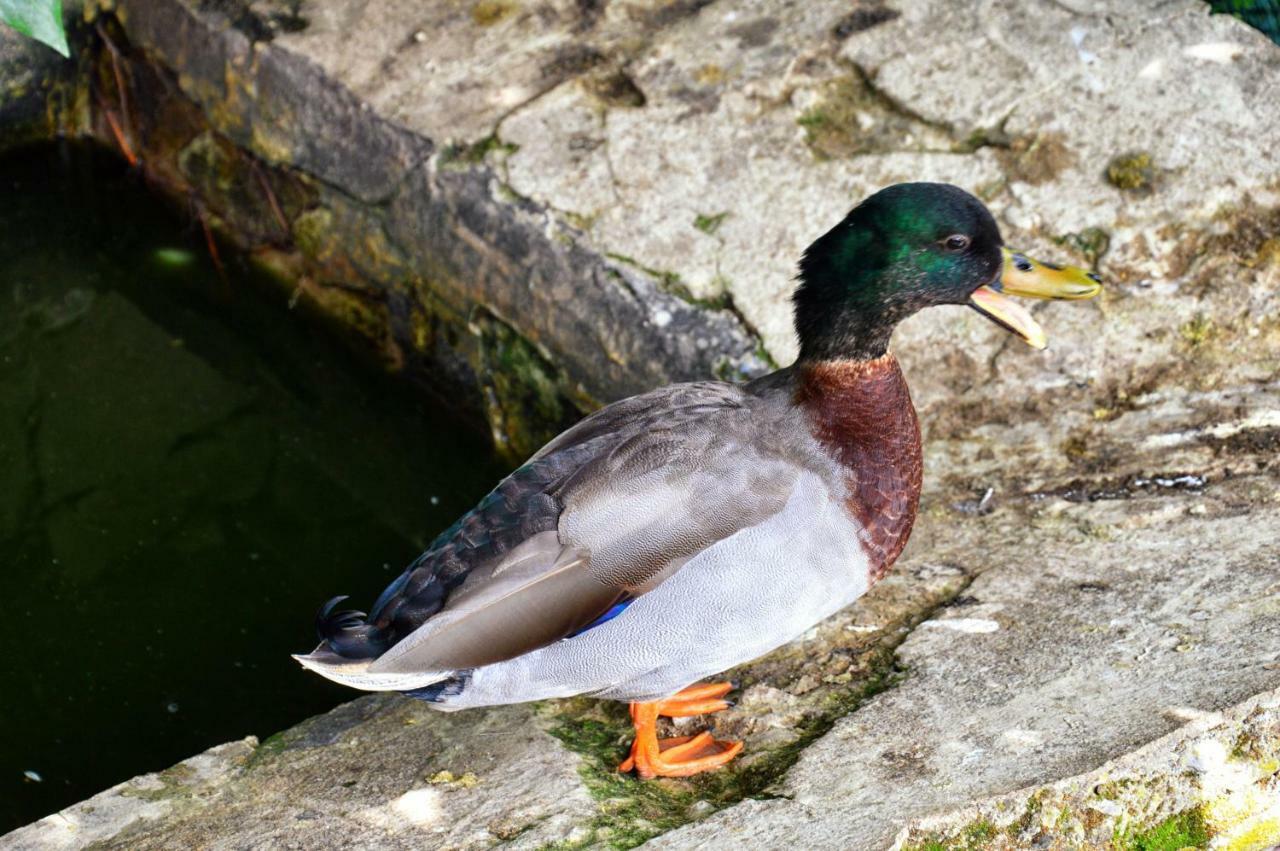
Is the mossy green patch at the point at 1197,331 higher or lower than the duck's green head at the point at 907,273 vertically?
lower

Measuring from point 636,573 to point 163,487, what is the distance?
7.12ft

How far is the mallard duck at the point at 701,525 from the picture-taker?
2.44m

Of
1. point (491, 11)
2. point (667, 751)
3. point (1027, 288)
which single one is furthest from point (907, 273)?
point (491, 11)

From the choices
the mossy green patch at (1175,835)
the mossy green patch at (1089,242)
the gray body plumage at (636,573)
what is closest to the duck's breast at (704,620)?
the gray body plumage at (636,573)

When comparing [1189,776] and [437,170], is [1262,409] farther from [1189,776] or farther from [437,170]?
[437,170]

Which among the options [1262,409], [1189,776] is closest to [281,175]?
[1262,409]

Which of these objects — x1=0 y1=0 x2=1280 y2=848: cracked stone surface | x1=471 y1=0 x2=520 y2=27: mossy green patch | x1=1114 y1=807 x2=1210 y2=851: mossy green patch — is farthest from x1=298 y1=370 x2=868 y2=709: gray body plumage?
x1=471 y1=0 x2=520 y2=27: mossy green patch

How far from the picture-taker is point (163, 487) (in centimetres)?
412

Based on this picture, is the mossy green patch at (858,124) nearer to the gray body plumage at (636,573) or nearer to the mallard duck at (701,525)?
the mallard duck at (701,525)

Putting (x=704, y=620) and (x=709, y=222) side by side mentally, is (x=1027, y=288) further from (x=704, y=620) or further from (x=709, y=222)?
(x=709, y=222)

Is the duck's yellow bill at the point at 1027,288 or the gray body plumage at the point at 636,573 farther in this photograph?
the duck's yellow bill at the point at 1027,288

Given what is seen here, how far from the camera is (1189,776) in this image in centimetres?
234

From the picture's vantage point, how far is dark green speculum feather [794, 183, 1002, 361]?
258 cm

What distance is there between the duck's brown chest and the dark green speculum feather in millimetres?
44
